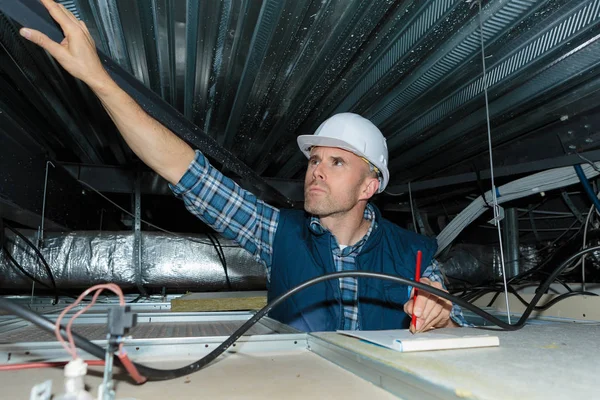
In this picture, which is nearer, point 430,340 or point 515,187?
point 430,340

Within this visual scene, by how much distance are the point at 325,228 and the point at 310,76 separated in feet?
1.96

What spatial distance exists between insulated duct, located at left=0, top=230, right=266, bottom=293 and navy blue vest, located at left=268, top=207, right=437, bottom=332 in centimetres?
77

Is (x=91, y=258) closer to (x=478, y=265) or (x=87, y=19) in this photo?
(x=87, y=19)

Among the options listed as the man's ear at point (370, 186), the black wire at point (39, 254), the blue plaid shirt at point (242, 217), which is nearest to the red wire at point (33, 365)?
the blue plaid shirt at point (242, 217)

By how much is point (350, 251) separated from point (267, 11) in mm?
911

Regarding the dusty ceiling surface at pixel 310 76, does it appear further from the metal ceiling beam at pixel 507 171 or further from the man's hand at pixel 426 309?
the man's hand at pixel 426 309

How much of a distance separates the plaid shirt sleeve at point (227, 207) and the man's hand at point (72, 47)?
1.45 ft

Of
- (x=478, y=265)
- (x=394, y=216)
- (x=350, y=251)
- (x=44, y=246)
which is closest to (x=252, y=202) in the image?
(x=350, y=251)

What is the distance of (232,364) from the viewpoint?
2.10 feet

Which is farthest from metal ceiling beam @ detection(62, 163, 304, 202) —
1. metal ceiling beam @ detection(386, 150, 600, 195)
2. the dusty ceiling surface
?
metal ceiling beam @ detection(386, 150, 600, 195)

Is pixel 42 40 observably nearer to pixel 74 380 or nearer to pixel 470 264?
pixel 74 380

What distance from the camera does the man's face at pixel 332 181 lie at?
154cm

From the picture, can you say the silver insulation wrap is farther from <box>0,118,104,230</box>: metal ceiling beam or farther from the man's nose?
<box>0,118,104,230</box>: metal ceiling beam

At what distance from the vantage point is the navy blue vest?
1450mm
